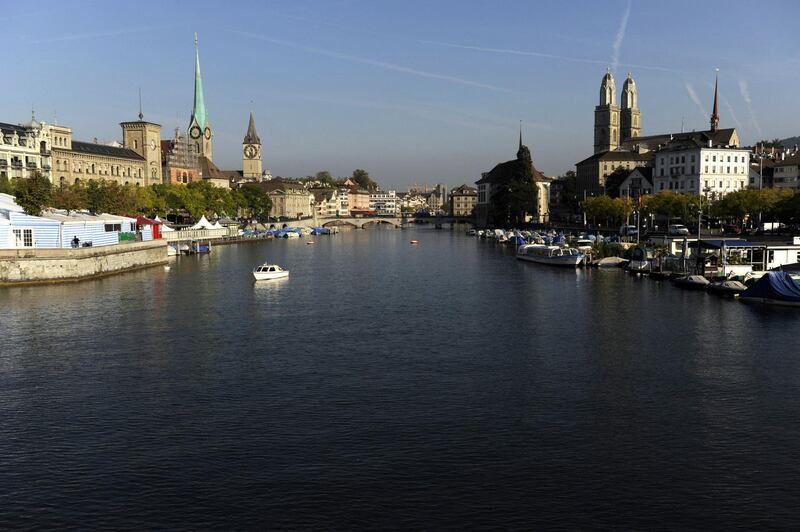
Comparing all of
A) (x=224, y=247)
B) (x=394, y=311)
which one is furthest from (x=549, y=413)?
(x=224, y=247)

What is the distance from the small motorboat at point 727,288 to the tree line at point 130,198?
211 ft

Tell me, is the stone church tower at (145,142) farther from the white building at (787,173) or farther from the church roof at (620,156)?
the white building at (787,173)

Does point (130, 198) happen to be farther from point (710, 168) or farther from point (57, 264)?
point (710, 168)

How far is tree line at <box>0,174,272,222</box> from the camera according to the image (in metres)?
76.2

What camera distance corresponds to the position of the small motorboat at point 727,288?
5872 centimetres

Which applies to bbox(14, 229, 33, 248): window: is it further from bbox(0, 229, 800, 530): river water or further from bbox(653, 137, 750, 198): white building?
bbox(653, 137, 750, 198): white building

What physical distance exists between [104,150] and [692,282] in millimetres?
136301

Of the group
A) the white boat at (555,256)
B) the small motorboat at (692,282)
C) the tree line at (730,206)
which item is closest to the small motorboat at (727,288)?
the small motorboat at (692,282)

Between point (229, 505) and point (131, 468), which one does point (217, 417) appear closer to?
point (131, 468)

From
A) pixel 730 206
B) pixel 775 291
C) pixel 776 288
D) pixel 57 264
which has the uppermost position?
pixel 730 206

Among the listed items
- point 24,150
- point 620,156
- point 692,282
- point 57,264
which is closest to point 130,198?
point 24,150

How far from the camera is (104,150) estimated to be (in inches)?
6388

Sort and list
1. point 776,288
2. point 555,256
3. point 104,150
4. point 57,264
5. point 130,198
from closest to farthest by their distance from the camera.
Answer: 1. point 776,288
2. point 57,264
3. point 555,256
4. point 130,198
5. point 104,150

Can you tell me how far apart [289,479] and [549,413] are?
10.9 metres
